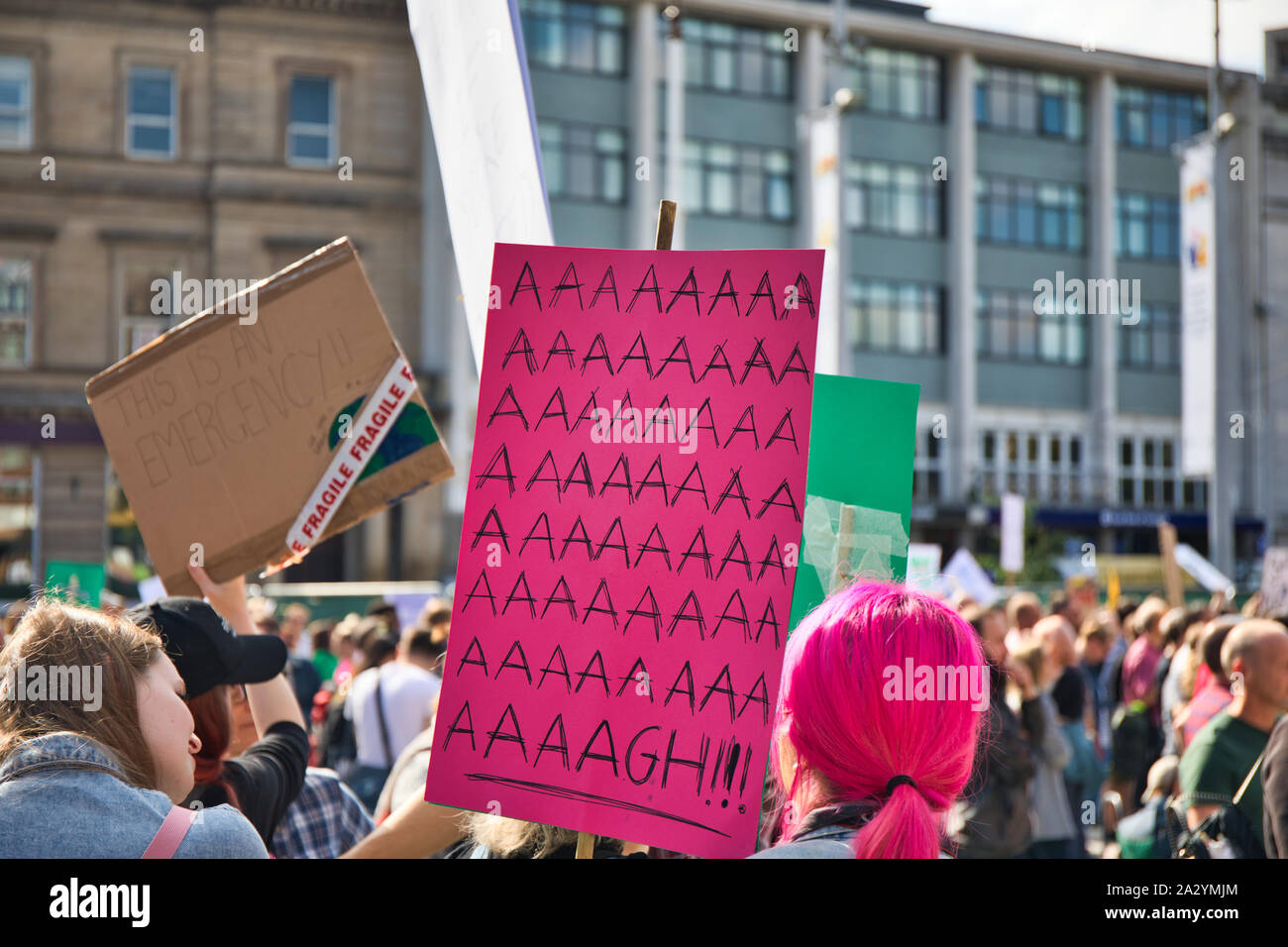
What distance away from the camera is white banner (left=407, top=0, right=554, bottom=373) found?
2.67 meters

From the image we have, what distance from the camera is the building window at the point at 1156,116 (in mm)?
36438

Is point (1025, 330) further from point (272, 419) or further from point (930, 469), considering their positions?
point (272, 419)

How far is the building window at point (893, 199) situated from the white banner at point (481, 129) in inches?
1212

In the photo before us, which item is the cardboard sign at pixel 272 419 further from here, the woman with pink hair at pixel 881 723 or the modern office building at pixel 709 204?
the modern office building at pixel 709 204

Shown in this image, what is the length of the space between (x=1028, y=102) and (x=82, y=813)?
37.3 meters

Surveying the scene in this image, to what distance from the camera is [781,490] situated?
1.84 meters

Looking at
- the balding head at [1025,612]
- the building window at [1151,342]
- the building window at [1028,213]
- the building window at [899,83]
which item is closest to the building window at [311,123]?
the building window at [899,83]

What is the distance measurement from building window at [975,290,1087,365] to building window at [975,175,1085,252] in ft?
5.24

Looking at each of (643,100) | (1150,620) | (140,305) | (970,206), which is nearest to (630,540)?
(1150,620)

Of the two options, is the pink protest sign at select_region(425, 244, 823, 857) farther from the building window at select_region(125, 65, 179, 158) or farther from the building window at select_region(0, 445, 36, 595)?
the building window at select_region(125, 65, 179, 158)

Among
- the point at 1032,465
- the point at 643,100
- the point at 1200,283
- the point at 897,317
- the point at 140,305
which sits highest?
the point at 643,100

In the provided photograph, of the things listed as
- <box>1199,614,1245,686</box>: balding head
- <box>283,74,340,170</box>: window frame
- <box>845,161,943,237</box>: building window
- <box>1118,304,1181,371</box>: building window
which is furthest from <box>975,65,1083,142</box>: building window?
<box>1199,614,1245,686</box>: balding head

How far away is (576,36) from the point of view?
30.1 m
